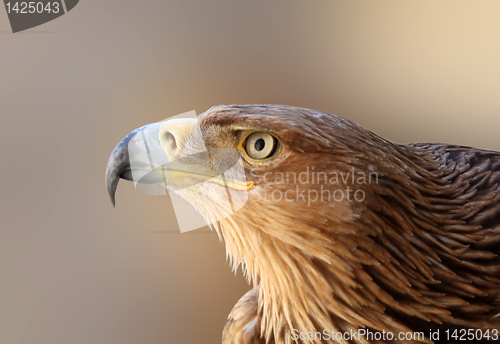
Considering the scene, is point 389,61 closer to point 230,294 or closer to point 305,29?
point 305,29

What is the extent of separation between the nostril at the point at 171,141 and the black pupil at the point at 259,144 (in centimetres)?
16

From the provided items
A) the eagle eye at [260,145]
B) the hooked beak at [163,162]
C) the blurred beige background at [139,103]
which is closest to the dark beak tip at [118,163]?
the hooked beak at [163,162]

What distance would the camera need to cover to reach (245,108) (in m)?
0.58

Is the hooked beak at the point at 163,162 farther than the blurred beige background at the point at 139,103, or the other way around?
the blurred beige background at the point at 139,103

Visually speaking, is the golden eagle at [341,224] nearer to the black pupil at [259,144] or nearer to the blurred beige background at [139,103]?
the black pupil at [259,144]

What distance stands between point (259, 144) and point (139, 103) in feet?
2.26

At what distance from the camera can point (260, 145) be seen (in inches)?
21.7

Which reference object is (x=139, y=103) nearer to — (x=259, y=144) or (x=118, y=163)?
(x=118, y=163)

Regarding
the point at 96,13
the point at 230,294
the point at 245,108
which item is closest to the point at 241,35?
the point at 96,13

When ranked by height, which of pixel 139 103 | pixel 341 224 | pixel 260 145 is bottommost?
pixel 341 224

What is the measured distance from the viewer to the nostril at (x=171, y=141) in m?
0.61

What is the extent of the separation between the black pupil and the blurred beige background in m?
0.58

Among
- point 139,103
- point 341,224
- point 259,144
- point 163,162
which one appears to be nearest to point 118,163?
point 163,162

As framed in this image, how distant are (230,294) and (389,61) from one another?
0.94 metres
